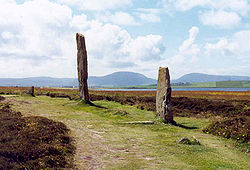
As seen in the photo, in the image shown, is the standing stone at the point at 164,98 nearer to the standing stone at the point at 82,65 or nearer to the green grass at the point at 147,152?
the green grass at the point at 147,152

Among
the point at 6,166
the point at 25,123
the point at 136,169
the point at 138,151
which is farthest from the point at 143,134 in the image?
the point at 6,166

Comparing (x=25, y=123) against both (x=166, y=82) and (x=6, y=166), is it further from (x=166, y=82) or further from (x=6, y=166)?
(x=166, y=82)

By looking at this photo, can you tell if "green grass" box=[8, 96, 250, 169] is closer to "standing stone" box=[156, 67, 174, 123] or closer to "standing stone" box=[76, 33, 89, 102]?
"standing stone" box=[156, 67, 174, 123]

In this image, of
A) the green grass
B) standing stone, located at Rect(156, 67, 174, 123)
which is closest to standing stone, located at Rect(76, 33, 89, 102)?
standing stone, located at Rect(156, 67, 174, 123)

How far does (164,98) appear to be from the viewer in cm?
1814

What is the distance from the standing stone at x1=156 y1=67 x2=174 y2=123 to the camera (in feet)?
58.6

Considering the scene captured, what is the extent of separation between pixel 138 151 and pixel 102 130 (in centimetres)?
460

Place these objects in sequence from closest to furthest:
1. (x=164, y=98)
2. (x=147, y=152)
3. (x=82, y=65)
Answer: (x=147, y=152) → (x=164, y=98) → (x=82, y=65)

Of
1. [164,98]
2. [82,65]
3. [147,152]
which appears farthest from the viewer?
[82,65]

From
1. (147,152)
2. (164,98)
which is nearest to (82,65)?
(164,98)

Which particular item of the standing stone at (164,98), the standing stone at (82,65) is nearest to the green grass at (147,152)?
the standing stone at (164,98)

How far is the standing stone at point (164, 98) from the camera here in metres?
17.9

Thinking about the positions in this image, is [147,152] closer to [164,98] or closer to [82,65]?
[164,98]

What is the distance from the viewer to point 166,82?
1825 centimetres
